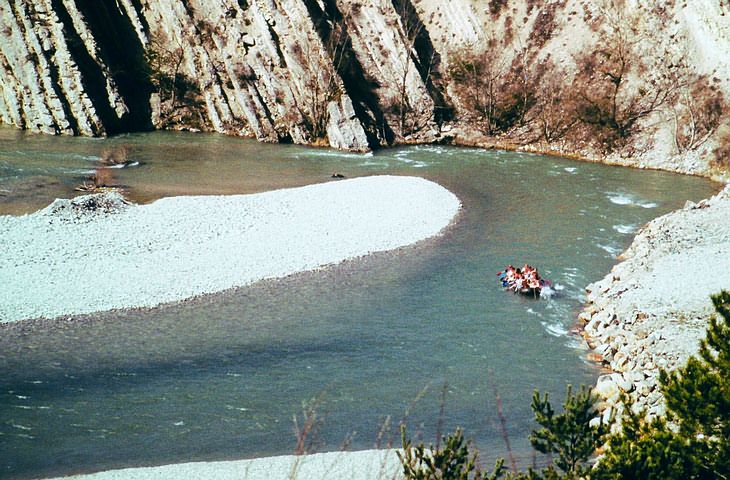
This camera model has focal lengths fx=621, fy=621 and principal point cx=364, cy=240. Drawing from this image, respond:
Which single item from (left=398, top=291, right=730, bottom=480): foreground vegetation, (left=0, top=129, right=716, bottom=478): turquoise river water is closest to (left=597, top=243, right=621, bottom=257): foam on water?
(left=0, top=129, right=716, bottom=478): turquoise river water

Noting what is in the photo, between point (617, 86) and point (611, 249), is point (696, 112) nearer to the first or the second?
point (617, 86)

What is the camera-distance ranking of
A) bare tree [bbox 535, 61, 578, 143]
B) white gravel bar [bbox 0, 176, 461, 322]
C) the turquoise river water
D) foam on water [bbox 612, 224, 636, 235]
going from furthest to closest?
bare tree [bbox 535, 61, 578, 143], foam on water [bbox 612, 224, 636, 235], white gravel bar [bbox 0, 176, 461, 322], the turquoise river water

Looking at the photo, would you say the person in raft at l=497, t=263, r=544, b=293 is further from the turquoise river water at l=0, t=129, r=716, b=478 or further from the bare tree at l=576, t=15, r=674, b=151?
the bare tree at l=576, t=15, r=674, b=151

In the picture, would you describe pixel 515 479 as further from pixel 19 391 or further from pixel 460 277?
pixel 460 277

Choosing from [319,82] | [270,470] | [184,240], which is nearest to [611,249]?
[184,240]

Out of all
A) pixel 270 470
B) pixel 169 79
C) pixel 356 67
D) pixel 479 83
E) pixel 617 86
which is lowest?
pixel 270 470
